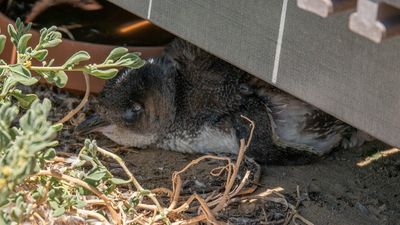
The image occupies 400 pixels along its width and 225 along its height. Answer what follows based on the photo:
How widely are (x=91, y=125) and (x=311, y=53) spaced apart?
197cm

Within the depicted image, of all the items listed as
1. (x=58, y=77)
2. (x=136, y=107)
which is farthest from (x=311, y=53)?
(x=136, y=107)

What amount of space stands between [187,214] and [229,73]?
3.93ft

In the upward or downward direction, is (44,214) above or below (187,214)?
above

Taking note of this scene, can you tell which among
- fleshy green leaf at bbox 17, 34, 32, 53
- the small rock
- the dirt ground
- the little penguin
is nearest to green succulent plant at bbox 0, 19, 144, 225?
fleshy green leaf at bbox 17, 34, 32, 53

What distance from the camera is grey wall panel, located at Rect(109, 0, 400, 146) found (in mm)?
3576

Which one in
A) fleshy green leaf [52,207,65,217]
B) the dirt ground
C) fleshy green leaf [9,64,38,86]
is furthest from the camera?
the dirt ground

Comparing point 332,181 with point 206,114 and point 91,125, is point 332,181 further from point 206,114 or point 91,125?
point 91,125

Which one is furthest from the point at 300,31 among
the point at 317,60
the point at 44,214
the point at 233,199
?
the point at 44,214

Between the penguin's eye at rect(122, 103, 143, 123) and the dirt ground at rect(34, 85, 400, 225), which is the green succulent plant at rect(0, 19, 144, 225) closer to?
the dirt ground at rect(34, 85, 400, 225)

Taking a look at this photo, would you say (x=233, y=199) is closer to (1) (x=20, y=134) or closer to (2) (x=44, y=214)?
(2) (x=44, y=214)

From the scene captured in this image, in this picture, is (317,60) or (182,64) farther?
Result: (182,64)

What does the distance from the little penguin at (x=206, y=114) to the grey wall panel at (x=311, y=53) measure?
0.76m

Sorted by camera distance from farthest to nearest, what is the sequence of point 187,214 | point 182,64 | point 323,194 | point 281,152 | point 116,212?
point 182,64
point 281,152
point 323,194
point 187,214
point 116,212

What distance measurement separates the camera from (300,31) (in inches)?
153
